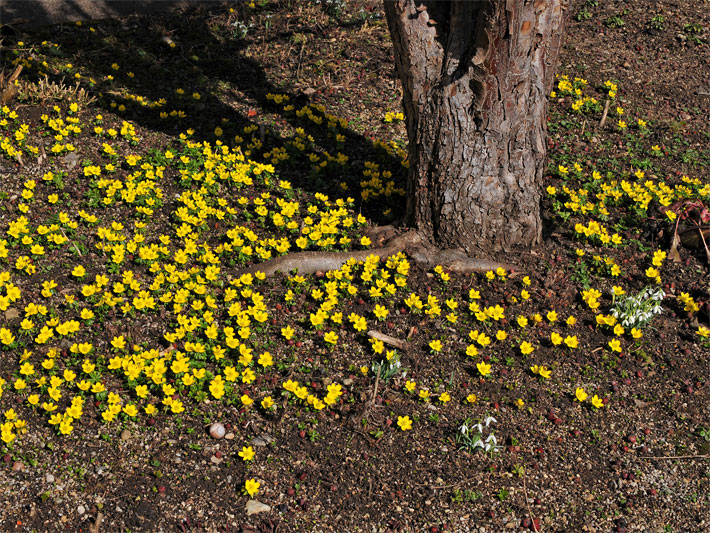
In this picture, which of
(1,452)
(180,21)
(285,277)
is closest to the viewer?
(1,452)

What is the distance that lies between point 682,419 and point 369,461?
2.01m

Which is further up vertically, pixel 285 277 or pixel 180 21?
pixel 180 21

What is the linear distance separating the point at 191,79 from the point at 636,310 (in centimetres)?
513

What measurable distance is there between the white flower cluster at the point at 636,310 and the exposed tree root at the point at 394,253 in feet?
2.54

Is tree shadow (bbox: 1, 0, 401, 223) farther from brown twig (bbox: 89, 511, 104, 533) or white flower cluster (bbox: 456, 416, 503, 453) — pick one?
brown twig (bbox: 89, 511, 104, 533)

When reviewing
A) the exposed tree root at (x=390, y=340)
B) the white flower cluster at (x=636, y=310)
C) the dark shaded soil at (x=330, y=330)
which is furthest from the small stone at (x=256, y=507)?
the white flower cluster at (x=636, y=310)

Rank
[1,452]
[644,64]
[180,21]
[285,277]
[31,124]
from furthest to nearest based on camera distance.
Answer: [180,21], [644,64], [31,124], [285,277], [1,452]

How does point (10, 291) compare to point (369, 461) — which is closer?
point (369, 461)

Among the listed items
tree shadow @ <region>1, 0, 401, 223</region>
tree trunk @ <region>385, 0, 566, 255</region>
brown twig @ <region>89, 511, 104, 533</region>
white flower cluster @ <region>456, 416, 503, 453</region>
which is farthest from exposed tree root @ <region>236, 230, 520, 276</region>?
brown twig @ <region>89, 511, 104, 533</region>

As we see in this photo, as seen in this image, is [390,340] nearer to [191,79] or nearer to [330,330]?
[330,330]

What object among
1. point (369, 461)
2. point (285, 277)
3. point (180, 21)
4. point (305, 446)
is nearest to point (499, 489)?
point (369, 461)

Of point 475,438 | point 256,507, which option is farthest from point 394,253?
point 256,507

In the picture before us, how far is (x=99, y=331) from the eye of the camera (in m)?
4.66

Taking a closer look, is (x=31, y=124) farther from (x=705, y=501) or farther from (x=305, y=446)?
(x=705, y=501)
